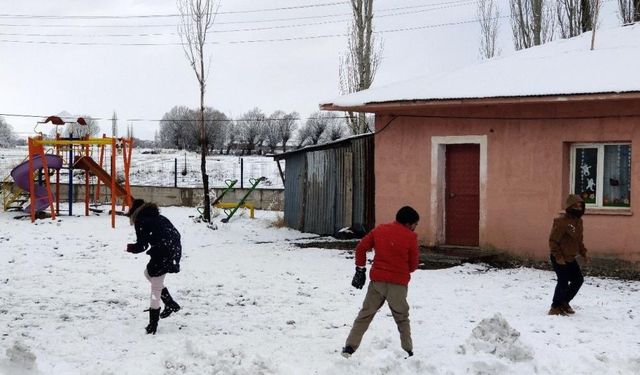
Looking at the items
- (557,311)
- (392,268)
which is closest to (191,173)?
(557,311)

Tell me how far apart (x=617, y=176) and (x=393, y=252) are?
7241 millimetres

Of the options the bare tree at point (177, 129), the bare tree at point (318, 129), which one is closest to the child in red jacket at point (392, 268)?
the bare tree at point (177, 129)

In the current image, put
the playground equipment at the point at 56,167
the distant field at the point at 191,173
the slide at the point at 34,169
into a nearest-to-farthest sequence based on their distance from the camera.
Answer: the playground equipment at the point at 56,167
the slide at the point at 34,169
the distant field at the point at 191,173

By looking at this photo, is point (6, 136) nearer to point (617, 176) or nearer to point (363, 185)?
point (363, 185)

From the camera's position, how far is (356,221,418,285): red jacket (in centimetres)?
608

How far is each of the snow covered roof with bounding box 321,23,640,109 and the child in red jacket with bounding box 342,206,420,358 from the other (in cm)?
610

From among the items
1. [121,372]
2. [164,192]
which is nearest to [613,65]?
[121,372]

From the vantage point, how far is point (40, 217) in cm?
1964

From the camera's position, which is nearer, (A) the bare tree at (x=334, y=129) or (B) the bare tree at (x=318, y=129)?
(A) the bare tree at (x=334, y=129)

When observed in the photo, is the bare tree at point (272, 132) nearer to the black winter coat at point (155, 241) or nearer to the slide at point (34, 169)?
the slide at point (34, 169)

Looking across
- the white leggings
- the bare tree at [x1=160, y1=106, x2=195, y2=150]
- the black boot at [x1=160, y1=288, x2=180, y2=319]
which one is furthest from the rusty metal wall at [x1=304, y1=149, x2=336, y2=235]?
the bare tree at [x1=160, y1=106, x2=195, y2=150]

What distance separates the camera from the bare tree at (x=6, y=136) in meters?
84.4

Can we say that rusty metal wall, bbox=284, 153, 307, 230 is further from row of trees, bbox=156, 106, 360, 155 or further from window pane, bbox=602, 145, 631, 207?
row of trees, bbox=156, 106, 360, 155

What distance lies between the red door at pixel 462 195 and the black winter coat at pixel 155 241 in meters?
7.31
